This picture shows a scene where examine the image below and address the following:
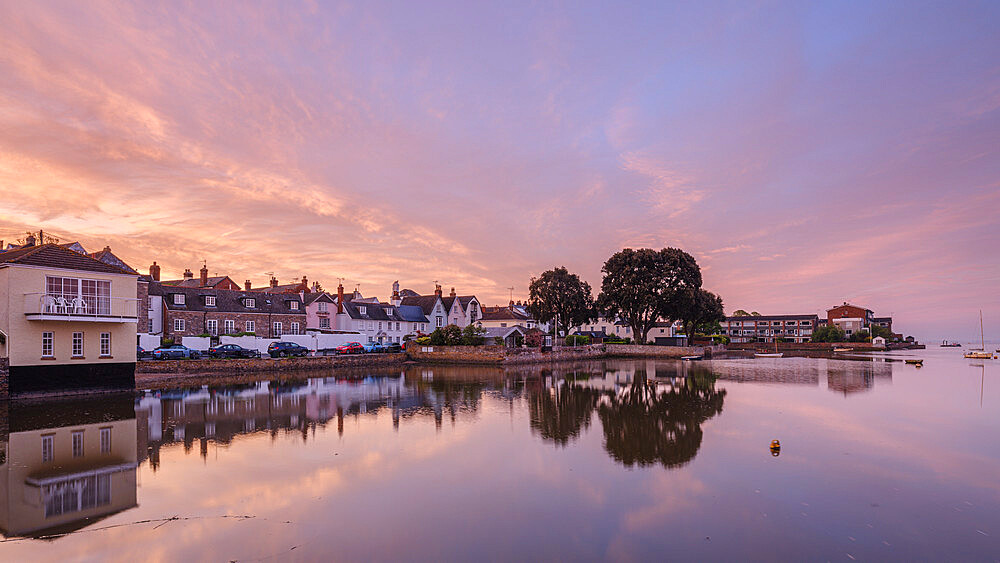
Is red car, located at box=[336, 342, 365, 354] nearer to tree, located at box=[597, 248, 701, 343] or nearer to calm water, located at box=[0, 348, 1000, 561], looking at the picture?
calm water, located at box=[0, 348, 1000, 561]

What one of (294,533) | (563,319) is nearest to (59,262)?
(294,533)

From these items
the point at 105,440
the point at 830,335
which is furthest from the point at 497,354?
the point at 830,335

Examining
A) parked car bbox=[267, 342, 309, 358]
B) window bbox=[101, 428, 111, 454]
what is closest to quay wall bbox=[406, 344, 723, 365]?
parked car bbox=[267, 342, 309, 358]

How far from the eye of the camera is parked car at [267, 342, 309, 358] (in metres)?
45.2

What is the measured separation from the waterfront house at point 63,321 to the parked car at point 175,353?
10.0 m

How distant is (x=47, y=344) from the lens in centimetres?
2517

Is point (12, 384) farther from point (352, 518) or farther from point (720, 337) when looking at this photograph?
point (720, 337)

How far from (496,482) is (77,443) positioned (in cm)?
1294

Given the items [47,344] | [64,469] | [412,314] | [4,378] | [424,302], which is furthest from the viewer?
[424,302]

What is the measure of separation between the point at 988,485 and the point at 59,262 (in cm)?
3494

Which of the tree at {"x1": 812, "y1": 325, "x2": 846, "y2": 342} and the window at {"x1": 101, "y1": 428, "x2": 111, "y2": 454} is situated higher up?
the window at {"x1": 101, "y1": 428, "x2": 111, "y2": 454}

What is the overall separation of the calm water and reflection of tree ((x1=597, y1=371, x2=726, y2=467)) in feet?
0.41

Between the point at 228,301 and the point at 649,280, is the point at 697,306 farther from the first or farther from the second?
the point at 228,301

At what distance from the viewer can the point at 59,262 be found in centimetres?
2567
